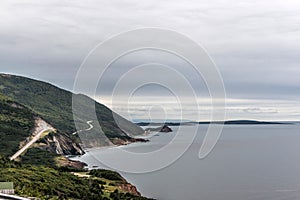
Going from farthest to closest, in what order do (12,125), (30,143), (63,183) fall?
(12,125) → (30,143) → (63,183)

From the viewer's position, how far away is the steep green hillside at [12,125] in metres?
115

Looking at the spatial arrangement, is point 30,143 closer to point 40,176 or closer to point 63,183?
point 40,176

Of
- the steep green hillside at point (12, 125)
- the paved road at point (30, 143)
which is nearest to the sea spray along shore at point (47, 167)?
the steep green hillside at point (12, 125)

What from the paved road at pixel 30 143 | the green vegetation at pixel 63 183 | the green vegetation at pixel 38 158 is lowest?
the green vegetation at pixel 63 183

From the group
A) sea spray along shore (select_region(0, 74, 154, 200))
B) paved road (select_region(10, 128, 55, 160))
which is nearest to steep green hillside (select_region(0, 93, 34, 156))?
sea spray along shore (select_region(0, 74, 154, 200))

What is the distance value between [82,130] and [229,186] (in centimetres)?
11130

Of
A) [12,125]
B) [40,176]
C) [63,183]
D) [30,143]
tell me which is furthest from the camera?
[12,125]

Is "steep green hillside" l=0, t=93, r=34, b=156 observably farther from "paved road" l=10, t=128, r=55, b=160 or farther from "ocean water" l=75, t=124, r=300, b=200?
"ocean water" l=75, t=124, r=300, b=200

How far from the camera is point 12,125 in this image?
444ft

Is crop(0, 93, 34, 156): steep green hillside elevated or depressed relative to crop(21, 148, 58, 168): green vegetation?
elevated

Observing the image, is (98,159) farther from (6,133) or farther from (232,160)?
(232,160)

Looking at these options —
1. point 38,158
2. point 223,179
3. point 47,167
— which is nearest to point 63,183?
point 47,167

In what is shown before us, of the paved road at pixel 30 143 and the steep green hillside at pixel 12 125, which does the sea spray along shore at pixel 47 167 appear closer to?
the steep green hillside at pixel 12 125

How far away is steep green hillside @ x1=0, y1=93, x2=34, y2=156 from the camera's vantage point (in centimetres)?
11485
